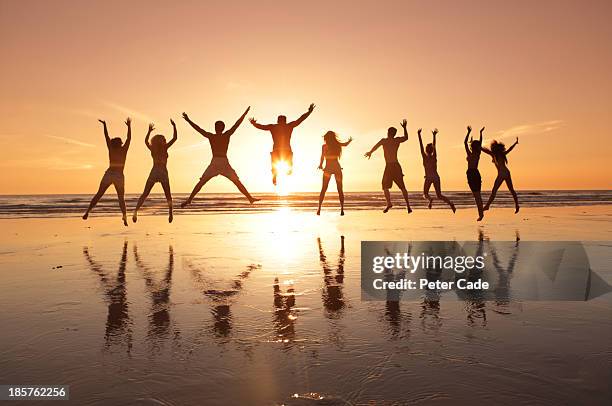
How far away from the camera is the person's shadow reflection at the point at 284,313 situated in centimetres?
378

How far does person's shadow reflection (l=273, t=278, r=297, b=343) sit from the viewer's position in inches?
149

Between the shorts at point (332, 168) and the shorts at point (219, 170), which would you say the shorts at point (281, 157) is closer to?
the shorts at point (219, 170)

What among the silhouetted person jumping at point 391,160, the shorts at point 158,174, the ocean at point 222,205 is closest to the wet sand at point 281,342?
the shorts at point 158,174

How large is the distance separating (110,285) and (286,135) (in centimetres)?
891

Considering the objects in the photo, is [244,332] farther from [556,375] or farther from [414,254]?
[414,254]

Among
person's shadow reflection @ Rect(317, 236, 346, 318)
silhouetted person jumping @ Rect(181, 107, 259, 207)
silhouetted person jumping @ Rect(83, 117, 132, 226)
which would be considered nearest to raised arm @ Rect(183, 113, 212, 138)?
silhouetted person jumping @ Rect(181, 107, 259, 207)

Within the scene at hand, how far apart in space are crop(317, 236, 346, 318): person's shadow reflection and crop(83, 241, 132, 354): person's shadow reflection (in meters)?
1.85

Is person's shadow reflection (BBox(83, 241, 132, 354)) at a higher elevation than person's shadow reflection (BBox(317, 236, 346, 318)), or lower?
higher

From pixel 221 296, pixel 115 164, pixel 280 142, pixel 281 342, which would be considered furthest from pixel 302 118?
pixel 281 342

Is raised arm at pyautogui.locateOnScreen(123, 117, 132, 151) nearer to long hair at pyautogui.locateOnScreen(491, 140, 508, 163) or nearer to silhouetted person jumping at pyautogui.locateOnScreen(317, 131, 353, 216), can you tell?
silhouetted person jumping at pyautogui.locateOnScreen(317, 131, 353, 216)

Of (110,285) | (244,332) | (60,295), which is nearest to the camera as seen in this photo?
(244,332)

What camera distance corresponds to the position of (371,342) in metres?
3.58

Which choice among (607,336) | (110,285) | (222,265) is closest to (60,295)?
(110,285)

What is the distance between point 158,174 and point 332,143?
18.6 ft
